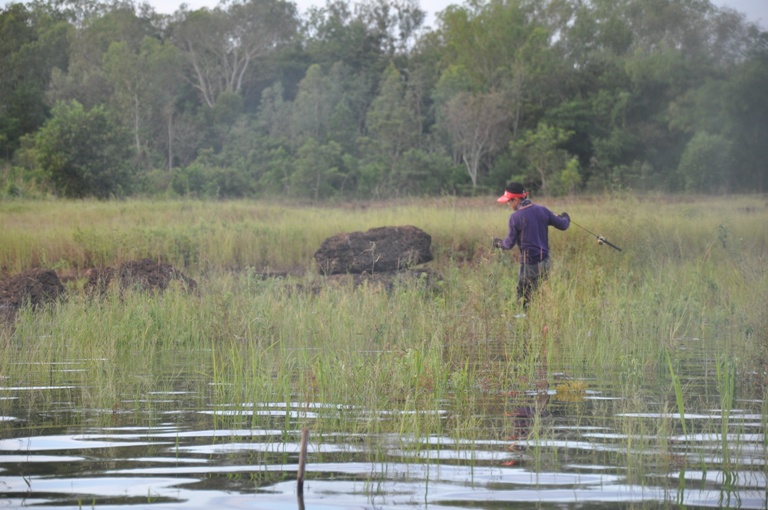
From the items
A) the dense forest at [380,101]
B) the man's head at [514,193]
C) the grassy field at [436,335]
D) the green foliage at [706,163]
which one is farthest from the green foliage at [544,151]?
the man's head at [514,193]

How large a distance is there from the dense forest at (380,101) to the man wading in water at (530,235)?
2328 cm

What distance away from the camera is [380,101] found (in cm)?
5112

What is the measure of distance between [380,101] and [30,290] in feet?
135

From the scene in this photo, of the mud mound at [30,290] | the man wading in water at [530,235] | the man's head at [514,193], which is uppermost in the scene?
the man's head at [514,193]

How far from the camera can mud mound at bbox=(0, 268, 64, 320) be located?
10961mm

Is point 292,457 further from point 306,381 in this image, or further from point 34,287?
point 34,287

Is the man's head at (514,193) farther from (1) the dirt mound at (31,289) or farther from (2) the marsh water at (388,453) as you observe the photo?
(1) the dirt mound at (31,289)

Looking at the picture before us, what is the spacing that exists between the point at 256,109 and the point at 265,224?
41.9 meters

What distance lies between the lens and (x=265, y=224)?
1948 centimetres

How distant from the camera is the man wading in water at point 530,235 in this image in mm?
10375

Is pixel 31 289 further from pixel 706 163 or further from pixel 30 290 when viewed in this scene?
pixel 706 163

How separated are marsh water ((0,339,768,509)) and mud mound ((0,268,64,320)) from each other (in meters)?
4.65

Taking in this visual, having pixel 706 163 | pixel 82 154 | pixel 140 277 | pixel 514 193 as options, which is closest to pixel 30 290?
pixel 140 277

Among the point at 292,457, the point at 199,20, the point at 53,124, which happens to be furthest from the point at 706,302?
the point at 199,20
